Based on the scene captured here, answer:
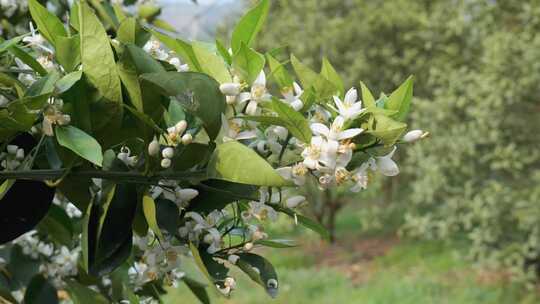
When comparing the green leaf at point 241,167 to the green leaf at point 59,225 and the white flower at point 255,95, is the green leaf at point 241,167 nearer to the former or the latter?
the white flower at point 255,95

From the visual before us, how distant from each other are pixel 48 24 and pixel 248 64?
0.76 ft

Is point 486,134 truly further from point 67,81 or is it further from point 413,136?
point 67,81

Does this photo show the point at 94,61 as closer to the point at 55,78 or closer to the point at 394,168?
the point at 55,78

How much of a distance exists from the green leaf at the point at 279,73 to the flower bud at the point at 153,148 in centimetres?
15

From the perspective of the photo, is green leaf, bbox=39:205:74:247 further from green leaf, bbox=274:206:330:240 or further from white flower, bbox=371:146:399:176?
white flower, bbox=371:146:399:176

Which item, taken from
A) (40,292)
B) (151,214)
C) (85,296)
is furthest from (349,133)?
(40,292)

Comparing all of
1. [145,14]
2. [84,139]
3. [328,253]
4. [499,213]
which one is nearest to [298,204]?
[84,139]

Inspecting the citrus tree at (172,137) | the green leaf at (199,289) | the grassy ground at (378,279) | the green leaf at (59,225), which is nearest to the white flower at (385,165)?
the citrus tree at (172,137)

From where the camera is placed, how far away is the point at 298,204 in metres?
0.84

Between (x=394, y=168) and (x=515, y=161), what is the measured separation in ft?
17.8

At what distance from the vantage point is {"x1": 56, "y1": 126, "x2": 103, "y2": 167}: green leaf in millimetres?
705

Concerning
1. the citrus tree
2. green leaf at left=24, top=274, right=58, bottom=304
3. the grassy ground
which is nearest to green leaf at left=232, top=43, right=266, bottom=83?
the citrus tree

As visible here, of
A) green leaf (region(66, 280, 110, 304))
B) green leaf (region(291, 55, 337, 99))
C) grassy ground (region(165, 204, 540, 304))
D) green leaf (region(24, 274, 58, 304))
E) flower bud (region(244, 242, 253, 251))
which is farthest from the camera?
grassy ground (region(165, 204, 540, 304))

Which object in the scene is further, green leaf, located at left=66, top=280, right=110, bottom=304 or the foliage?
the foliage
